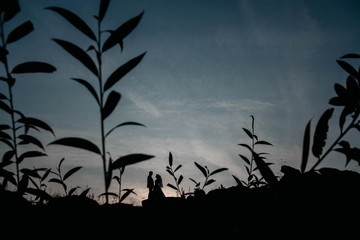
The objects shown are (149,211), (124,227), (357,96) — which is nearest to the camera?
(124,227)

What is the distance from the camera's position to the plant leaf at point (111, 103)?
1226mm

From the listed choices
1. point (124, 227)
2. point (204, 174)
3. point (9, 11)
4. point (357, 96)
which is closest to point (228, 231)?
point (124, 227)

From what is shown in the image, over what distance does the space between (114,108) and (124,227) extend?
995 millimetres

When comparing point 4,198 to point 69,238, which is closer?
point 69,238

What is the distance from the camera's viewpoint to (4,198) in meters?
1.69

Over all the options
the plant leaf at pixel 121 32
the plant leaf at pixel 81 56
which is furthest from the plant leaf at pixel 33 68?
the plant leaf at pixel 121 32

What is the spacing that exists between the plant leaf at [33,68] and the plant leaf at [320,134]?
203 centimetres

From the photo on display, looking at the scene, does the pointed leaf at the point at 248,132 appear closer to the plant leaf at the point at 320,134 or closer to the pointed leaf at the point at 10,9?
the plant leaf at the point at 320,134

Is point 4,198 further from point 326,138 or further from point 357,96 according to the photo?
point 357,96

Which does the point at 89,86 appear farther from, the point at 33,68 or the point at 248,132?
the point at 248,132

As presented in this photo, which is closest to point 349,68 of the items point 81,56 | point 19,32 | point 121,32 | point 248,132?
point 248,132

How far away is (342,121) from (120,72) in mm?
1751

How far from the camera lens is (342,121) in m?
1.71

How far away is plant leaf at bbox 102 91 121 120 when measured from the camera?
1226mm
